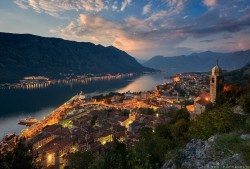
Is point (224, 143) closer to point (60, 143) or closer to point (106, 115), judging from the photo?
point (60, 143)

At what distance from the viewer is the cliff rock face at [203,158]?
7.50 m

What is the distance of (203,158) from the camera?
8.42m

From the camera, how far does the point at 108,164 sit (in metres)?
10.4

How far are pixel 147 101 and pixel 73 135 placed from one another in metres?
44.6

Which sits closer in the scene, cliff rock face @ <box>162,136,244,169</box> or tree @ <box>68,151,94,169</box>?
cliff rock face @ <box>162,136,244,169</box>

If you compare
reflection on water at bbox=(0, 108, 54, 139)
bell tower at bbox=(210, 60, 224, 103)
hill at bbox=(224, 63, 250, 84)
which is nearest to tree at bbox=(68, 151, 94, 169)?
bell tower at bbox=(210, 60, 224, 103)

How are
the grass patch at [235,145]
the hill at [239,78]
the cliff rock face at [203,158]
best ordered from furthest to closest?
the hill at [239,78]
the grass patch at [235,145]
the cliff rock face at [203,158]

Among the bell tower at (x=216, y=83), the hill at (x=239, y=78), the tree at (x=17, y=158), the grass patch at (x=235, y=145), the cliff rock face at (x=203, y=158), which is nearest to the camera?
the cliff rock face at (x=203, y=158)

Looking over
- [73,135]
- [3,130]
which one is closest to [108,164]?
[73,135]

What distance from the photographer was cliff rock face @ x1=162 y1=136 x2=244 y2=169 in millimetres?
7500

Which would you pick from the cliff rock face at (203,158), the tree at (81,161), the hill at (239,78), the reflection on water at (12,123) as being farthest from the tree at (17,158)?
the hill at (239,78)

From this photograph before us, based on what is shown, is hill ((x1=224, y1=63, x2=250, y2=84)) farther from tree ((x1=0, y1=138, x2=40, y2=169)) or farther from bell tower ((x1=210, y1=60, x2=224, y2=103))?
tree ((x1=0, y1=138, x2=40, y2=169))

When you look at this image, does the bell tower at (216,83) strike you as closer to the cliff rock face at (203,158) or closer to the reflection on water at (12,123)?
the cliff rock face at (203,158)

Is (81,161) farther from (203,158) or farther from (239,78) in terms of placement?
(239,78)
